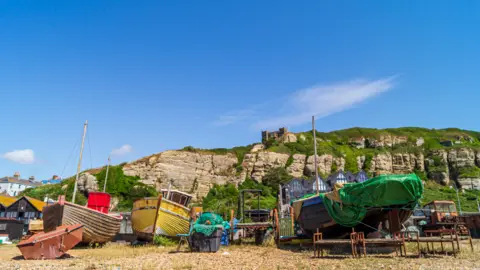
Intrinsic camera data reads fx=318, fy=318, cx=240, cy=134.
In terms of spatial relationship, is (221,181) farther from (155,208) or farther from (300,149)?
(155,208)

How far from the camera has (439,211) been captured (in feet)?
73.4

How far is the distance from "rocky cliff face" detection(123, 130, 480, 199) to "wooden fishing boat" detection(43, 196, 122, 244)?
3082 centimetres

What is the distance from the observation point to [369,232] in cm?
1277

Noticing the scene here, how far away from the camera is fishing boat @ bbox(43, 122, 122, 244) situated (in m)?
14.0

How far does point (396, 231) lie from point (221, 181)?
41172 mm

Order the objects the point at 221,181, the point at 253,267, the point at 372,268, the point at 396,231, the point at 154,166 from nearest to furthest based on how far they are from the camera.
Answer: the point at 372,268
the point at 253,267
the point at 396,231
the point at 154,166
the point at 221,181

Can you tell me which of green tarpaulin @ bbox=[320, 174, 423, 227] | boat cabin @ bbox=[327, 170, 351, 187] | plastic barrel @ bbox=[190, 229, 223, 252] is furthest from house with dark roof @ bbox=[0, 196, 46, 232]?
green tarpaulin @ bbox=[320, 174, 423, 227]

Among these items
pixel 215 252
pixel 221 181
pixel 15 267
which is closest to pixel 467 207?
pixel 221 181

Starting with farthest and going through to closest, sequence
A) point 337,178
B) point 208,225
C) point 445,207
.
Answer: point 337,178 < point 445,207 < point 208,225

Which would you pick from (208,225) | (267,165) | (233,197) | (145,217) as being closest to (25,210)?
(233,197)

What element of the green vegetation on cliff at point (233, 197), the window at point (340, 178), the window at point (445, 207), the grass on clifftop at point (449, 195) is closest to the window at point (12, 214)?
the green vegetation on cliff at point (233, 197)

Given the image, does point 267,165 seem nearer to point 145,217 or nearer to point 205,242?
point 145,217

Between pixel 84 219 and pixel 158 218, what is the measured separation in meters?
3.79

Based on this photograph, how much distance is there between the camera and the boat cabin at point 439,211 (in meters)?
21.7
